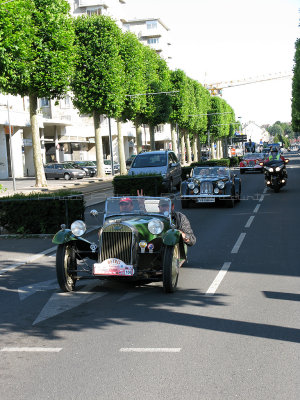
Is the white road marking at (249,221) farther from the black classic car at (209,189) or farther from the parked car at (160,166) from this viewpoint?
the parked car at (160,166)

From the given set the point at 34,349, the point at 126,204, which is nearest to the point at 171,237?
the point at 126,204

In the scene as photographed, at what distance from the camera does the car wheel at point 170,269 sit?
8.24m

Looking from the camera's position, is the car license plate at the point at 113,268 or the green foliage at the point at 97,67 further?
the green foliage at the point at 97,67

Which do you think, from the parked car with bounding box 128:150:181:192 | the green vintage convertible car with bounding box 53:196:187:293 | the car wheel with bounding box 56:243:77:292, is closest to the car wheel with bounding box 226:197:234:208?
the parked car with bounding box 128:150:181:192

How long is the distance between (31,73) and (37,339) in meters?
27.6

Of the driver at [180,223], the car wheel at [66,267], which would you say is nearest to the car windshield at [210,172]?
the driver at [180,223]

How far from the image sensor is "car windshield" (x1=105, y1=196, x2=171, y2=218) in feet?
31.5

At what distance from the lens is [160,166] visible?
29.2 m

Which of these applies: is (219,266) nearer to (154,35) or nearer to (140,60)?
(140,60)

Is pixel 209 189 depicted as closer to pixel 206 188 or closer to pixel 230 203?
pixel 206 188

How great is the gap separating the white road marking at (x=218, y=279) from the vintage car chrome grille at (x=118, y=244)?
125 centimetres

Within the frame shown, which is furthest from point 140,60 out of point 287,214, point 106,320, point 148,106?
point 106,320

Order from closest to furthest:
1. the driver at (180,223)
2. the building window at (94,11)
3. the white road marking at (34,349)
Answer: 1. the white road marking at (34,349)
2. the driver at (180,223)
3. the building window at (94,11)

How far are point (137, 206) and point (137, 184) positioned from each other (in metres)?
15.3
